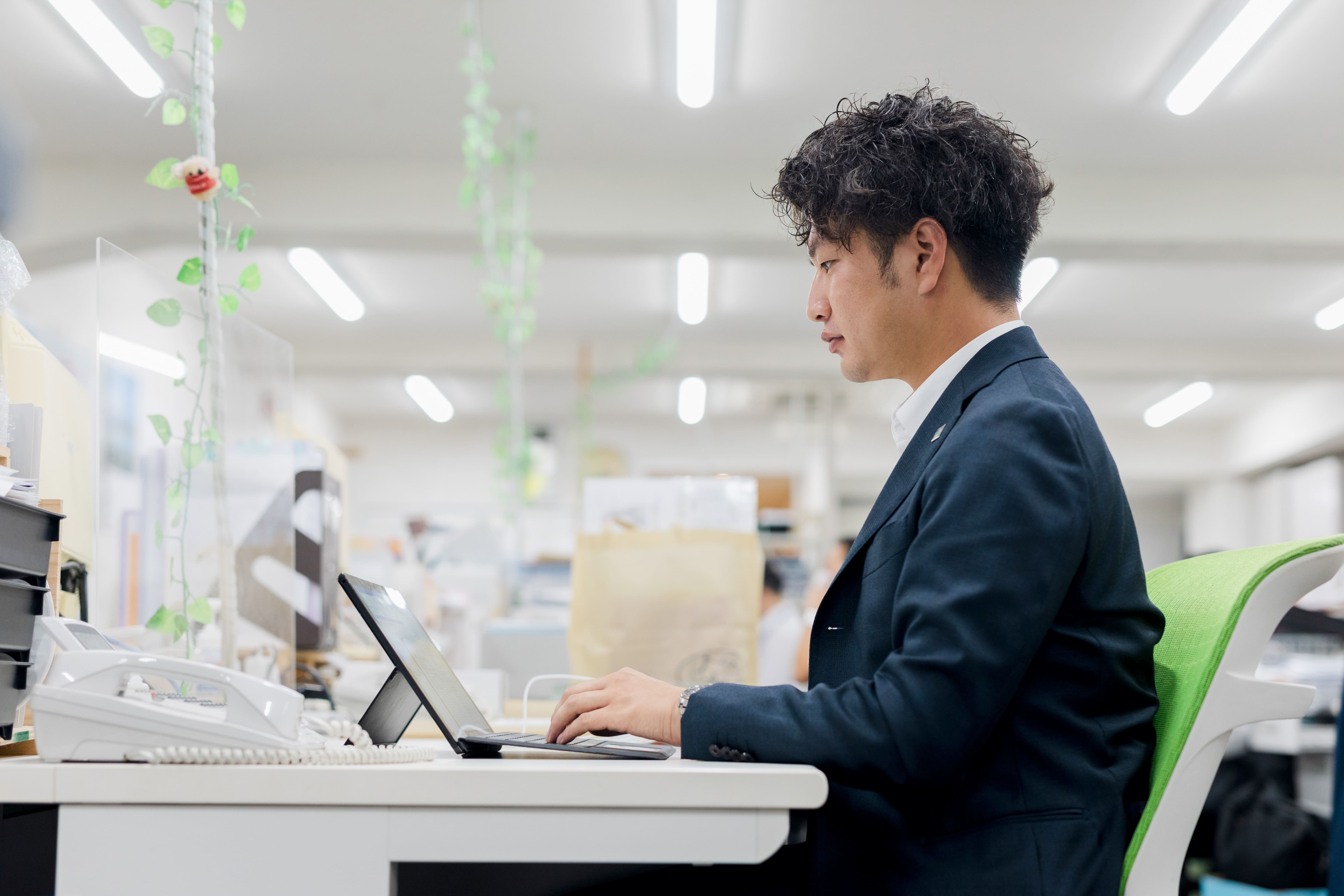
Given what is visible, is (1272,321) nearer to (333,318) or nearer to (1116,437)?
(1116,437)

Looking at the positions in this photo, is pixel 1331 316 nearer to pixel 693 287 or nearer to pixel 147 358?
pixel 693 287

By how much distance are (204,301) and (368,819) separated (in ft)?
2.64

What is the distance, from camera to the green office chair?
0.94 metres

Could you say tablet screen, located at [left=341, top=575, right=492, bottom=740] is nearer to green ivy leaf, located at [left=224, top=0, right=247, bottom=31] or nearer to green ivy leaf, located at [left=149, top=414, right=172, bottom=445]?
green ivy leaf, located at [left=149, top=414, right=172, bottom=445]

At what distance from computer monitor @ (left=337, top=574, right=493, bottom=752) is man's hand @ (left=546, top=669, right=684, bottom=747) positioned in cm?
11

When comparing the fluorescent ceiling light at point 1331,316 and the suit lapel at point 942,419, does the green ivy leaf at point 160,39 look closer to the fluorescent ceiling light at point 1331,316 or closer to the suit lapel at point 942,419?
the suit lapel at point 942,419

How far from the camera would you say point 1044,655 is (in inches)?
37.6

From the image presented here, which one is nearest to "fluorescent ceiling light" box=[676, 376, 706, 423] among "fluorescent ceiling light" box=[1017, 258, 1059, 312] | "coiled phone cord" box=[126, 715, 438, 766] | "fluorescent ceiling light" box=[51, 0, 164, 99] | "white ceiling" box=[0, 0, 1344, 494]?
"white ceiling" box=[0, 0, 1344, 494]

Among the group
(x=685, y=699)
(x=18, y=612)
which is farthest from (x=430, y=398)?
(x=685, y=699)

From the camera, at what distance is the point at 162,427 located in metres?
1.46

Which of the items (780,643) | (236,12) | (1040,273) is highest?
(1040,273)

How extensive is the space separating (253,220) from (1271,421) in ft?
30.3

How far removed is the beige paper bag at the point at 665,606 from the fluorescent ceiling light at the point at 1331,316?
669 cm

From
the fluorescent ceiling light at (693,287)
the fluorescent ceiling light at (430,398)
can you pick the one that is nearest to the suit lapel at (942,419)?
the fluorescent ceiling light at (693,287)
